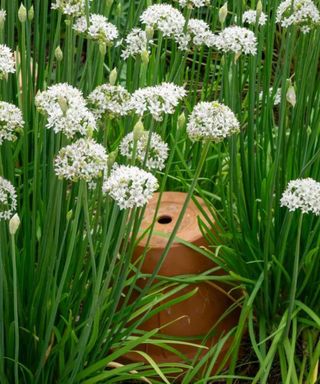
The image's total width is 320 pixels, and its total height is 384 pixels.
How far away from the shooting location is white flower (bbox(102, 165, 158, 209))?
5.03 ft

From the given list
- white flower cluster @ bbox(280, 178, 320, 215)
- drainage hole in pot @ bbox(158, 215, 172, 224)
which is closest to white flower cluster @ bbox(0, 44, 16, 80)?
white flower cluster @ bbox(280, 178, 320, 215)

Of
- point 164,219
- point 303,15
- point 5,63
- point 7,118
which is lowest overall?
point 164,219

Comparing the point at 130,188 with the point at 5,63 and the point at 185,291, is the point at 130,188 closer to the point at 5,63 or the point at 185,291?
the point at 5,63

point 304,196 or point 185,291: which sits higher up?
point 304,196

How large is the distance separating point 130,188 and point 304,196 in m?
0.56

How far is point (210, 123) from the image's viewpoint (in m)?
1.71

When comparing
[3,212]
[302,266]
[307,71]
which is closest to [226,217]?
[302,266]

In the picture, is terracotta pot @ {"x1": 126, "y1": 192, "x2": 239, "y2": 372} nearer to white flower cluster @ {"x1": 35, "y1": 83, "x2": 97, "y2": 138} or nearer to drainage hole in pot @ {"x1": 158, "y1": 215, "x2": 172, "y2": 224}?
drainage hole in pot @ {"x1": 158, "y1": 215, "x2": 172, "y2": 224}

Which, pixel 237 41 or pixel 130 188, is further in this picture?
pixel 237 41

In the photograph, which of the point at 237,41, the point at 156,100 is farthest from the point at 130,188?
the point at 237,41

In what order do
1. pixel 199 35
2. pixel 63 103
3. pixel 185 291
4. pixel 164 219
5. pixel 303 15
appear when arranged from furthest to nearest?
pixel 164 219, pixel 185 291, pixel 199 35, pixel 303 15, pixel 63 103

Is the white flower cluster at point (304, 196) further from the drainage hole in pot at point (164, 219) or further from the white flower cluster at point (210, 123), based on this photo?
the drainage hole in pot at point (164, 219)

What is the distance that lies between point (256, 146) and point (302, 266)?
1.53ft

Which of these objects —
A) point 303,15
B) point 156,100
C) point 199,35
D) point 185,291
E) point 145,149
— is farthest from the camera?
point 185,291
